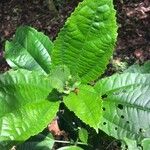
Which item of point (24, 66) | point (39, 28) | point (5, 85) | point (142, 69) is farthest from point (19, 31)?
point (39, 28)

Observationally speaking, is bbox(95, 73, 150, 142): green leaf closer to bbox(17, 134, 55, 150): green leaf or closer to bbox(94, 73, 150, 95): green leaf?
bbox(94, 73, 150, 95): green leaf

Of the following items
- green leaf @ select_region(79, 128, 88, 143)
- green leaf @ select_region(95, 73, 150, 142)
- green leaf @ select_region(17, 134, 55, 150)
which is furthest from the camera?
green leaf @ select_region(17, 134, 55, 150)

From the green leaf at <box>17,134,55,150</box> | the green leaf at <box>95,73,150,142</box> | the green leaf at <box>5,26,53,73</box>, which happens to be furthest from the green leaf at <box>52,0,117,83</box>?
the green leaf at <box>17,134,55,150</box>

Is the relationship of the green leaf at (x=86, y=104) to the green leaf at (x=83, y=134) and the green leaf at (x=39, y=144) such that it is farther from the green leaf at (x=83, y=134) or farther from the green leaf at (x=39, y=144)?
the green leaf at (x=39, y=144)

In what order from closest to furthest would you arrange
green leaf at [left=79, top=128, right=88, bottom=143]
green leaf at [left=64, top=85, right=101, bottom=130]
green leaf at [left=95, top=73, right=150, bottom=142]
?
green leaf at [left=64, top=85, right=101, bottom=130] < green leaf at [left=95, top=73, right=150, bottom=142] < green leaf at [left=79, top=128, right=88, bottom=143]

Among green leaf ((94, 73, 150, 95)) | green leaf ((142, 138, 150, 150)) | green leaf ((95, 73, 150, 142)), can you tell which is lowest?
green leaf ((142, 138, 150, 150))

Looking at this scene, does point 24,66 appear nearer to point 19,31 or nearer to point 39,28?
point 19,31

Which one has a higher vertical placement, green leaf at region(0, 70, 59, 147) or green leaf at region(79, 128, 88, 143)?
green leaf at region(0, 70, 59, 147)
